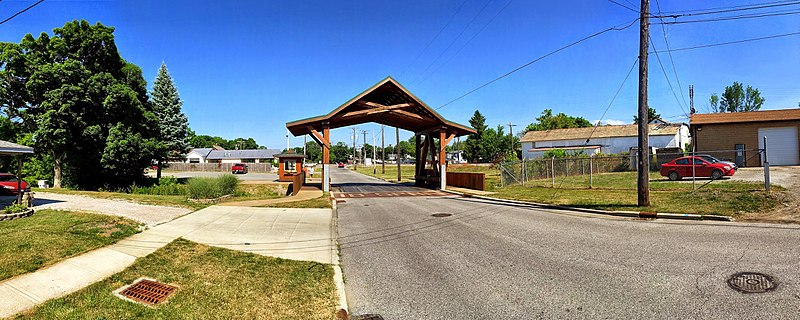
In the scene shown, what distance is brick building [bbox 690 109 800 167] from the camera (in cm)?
2808

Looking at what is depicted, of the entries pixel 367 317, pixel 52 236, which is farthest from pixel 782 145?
pixel 52 236

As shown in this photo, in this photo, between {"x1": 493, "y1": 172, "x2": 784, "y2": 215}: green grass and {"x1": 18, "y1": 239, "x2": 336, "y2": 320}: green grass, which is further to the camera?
{"x1": 493, "y1": 172, "x2": 784, "y2": 215}: green grass

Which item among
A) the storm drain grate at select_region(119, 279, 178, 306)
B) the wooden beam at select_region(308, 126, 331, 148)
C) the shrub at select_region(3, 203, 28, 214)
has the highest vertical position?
the wooden beam at select_region(308, 126, 331, 148)

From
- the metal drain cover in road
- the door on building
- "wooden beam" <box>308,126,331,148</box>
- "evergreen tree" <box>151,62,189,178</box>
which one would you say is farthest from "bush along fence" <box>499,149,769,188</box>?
"evergreen tree" <box>151,62,189,178</box>

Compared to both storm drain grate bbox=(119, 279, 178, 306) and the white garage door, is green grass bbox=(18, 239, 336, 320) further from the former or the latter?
the white garage door

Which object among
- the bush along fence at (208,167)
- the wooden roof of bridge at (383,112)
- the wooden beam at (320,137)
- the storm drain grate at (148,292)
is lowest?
the storm drain grate at (148,292)

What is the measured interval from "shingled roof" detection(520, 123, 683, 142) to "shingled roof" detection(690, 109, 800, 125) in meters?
13.4

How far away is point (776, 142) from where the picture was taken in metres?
28.6

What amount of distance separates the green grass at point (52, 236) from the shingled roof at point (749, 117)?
124 feet

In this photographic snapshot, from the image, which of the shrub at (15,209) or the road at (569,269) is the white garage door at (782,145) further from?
the shrub at (15,209)

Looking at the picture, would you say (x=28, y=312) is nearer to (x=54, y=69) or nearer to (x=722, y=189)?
(x=722, y=189)

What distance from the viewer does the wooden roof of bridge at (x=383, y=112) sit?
23.3 metres

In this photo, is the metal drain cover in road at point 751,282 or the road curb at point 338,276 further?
the metal drain cover in road at point 751,282

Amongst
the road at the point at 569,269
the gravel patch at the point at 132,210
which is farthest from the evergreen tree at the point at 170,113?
the road at the point at 569,269
